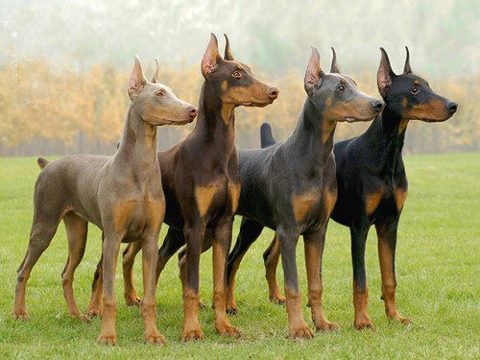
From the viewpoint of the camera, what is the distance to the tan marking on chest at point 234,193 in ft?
26.6

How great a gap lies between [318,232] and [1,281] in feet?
18.1

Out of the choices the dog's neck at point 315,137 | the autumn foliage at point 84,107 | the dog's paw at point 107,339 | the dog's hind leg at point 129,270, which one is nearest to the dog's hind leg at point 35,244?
the dog's hind leg at point 129,270

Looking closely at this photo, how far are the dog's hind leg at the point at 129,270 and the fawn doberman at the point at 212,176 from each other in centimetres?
142

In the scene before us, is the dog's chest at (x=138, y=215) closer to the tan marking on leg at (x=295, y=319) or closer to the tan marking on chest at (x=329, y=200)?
the tan marking on leg at (x=295, y=319)

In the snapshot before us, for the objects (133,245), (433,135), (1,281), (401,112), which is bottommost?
(433,135)

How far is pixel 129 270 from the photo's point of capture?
977 centimetres

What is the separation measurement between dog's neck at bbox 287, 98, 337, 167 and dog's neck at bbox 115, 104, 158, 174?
1375 millimetres

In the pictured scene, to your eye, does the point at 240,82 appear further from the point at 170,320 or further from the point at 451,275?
the point at 451,275

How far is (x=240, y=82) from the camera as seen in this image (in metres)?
7.90

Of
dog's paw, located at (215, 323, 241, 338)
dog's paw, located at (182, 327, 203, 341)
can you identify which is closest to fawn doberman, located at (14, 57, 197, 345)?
dog's paw, located at (182, 327, 203, 341)

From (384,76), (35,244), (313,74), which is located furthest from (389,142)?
(35,244)

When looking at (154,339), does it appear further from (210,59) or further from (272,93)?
(210,59)

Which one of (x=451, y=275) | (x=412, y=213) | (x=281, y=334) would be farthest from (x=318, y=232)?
(x=412, y=213)

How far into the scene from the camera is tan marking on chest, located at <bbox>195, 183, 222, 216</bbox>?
26.2 ft
